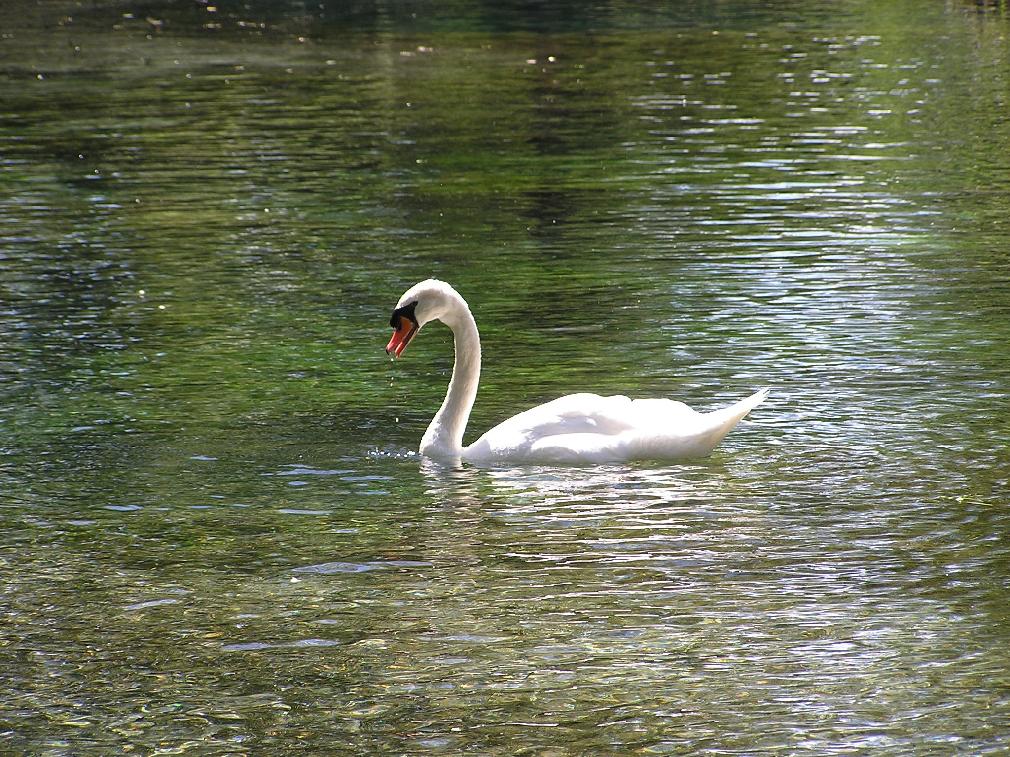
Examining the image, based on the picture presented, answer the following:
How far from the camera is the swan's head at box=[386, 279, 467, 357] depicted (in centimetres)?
1178

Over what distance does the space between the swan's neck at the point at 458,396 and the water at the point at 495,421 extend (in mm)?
179

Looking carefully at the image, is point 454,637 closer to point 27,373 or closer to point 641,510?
point 641,510

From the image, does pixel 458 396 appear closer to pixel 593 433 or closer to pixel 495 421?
pixel 495 421

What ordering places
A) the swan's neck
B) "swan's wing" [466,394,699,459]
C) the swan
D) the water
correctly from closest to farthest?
the water
the swan
"swan's wing" [466,394,699,459]
the swan's neck

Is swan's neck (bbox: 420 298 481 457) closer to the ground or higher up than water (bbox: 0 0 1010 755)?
higher up

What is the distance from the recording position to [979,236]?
1850 cm

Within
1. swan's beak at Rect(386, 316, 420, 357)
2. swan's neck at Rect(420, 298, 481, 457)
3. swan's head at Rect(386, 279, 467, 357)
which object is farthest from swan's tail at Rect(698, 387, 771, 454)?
swan's beak at Rect(386, 316, 420, 357)

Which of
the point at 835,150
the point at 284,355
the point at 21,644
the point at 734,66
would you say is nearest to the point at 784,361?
the point at 284,355

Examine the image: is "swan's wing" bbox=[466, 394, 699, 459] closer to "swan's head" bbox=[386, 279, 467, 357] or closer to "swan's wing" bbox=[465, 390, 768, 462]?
"swan's wing" bbox=[465, 390, 768, 462]

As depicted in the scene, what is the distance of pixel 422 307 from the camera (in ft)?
38.8

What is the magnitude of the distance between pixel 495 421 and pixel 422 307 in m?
0.95

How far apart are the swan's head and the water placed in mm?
633

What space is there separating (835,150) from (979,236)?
260 inches

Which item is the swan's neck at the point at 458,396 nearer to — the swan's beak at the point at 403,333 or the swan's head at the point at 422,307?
the swan's head at the point at 422,307
